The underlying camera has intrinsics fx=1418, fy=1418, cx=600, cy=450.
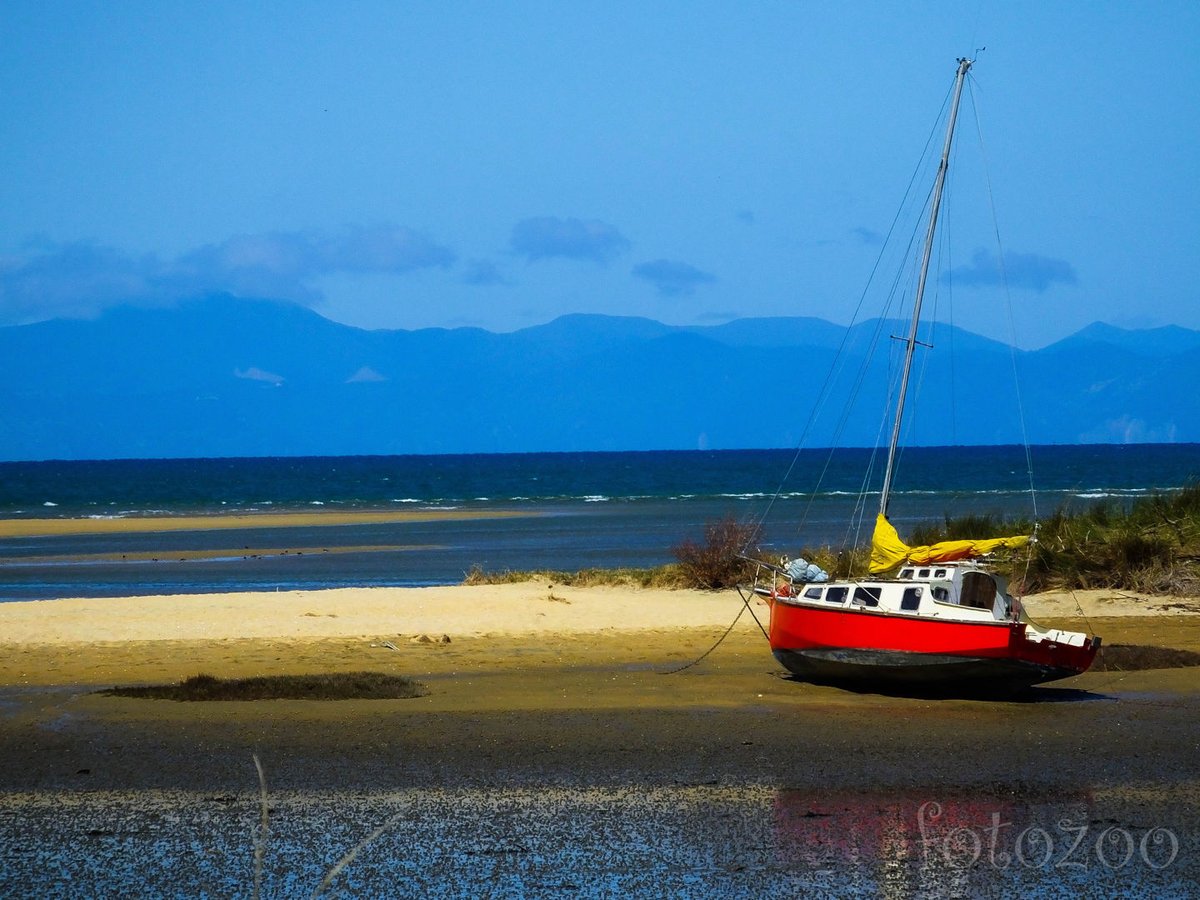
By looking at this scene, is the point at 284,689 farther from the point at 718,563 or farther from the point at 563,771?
the point at 718,563

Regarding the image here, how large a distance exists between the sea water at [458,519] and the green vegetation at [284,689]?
6841 mm

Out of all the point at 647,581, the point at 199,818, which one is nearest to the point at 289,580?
the point at 647,581

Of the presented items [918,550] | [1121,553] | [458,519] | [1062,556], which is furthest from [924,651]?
[458,519]

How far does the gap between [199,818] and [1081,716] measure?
8.43 m

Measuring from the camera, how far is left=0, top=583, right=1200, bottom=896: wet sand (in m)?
9.09

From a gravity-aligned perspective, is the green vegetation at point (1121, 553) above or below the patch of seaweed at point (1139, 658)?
above

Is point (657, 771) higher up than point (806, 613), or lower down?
lower down

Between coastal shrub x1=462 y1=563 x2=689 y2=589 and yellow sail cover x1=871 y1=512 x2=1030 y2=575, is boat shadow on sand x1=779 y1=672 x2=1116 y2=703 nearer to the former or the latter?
yellow sail cover x1=871 y1=512 x2=1030 y2=575

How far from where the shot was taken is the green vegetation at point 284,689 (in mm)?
14781

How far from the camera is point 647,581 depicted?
2509 cm

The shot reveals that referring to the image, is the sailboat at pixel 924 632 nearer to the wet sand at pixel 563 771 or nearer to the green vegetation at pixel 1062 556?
the wet sand at pixel 563 771

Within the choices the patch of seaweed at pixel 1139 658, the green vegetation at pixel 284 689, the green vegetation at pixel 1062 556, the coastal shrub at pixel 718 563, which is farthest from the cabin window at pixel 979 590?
the coastal shrub at pixel 718 563

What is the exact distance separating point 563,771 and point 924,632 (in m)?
4.58

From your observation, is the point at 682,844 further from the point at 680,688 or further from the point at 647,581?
the point at 647,581
